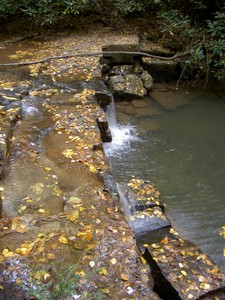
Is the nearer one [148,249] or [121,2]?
[148,249]

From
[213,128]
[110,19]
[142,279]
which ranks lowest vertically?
[213,128]

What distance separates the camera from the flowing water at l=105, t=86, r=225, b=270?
6.11 metres

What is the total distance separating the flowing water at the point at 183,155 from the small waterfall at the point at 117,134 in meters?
0.03

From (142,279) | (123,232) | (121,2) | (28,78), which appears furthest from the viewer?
(121,2)

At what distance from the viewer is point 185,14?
1140cm

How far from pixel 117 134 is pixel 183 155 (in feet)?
A: 5.81

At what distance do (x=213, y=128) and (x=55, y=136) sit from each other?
443cm

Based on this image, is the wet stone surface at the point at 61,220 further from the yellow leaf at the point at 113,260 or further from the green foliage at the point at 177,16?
the green foliage at the point at 177,16

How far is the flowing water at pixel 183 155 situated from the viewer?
6.11 meters

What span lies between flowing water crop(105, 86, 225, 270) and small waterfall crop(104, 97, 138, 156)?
0.03m

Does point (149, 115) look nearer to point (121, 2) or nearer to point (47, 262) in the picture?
point (121, 2)

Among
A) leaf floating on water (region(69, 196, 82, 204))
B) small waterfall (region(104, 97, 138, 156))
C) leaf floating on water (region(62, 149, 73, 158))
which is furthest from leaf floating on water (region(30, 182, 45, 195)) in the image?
small waterfall (region(104, 97, 138, 156))

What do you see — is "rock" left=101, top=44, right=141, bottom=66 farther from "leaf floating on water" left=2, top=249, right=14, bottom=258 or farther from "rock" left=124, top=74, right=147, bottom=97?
"leaf floating on water" left=2, top=249, right=14, bottom=258

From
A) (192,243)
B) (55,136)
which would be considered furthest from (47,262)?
(55,136)
